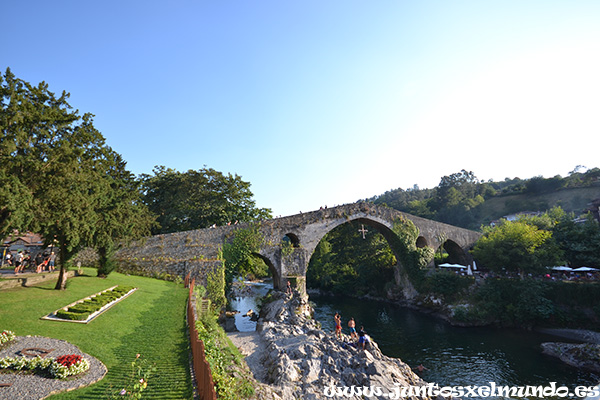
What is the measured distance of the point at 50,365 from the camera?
22.6ft

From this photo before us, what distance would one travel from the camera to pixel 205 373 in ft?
19.0

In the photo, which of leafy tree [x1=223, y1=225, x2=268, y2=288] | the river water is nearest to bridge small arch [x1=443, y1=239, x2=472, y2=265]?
the river water

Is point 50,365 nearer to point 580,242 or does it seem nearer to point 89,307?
point 89,307

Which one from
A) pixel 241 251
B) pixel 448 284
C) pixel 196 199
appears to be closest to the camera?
pixel 241 251

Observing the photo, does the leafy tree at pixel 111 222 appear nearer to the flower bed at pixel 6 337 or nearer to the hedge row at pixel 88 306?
the hedge row at pixel 88 306

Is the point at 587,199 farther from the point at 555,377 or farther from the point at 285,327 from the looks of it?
the point at 285,327

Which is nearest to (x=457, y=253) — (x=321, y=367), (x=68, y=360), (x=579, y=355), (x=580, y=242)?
(x=580, y=242)

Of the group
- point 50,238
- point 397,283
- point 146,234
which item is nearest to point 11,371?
point 50,238

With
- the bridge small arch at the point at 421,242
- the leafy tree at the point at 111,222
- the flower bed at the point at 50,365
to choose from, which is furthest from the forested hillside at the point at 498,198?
the flower bed at the point at 50,365

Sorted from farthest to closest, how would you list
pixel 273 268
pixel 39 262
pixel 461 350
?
pixel 273 268, pixel 39 262, pixel 461 350

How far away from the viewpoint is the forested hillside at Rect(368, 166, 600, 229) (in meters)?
60.1

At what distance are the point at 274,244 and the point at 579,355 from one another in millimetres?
19688

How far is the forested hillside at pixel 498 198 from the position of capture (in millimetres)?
60062

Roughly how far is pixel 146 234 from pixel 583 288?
3254cm
